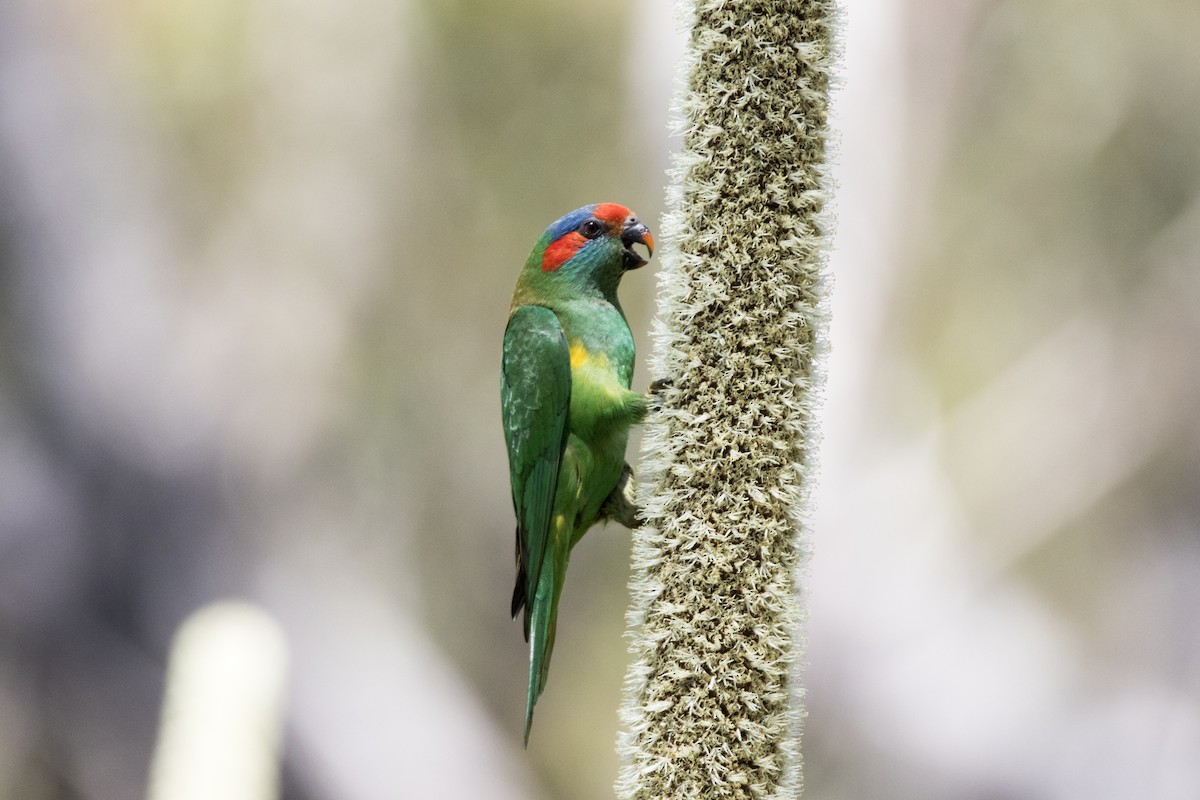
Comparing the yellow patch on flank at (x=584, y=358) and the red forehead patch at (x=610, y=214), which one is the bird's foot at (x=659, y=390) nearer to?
the yellow patch on flank at (x=584, y=358)

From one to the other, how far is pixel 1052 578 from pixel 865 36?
71.8 inches

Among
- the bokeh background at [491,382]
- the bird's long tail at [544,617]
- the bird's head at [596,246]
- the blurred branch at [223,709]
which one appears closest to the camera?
the bird's long tail at [544,617]

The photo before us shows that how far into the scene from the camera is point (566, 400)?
190 centimetres

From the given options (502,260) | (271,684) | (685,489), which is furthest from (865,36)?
(271,684)

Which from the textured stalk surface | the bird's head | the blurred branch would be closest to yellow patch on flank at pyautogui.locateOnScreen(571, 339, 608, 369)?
the bird's head

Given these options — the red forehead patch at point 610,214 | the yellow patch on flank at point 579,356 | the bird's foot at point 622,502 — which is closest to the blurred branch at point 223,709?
the bird's foot at point 622,502

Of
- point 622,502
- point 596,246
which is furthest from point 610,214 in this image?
point 622,502

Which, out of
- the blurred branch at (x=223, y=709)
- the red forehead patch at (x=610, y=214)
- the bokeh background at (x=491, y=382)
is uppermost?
Answer: the red forehead patch at (x=610, y=214)

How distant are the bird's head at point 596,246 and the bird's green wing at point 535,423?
0.35 ft

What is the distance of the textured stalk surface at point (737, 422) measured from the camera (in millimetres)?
1191

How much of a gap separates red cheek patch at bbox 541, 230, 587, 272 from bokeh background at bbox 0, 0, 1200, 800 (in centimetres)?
122

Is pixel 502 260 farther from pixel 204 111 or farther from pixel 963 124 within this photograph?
pixel 963 124

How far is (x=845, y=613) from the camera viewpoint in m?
3.13

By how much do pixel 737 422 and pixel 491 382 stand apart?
2232mm
